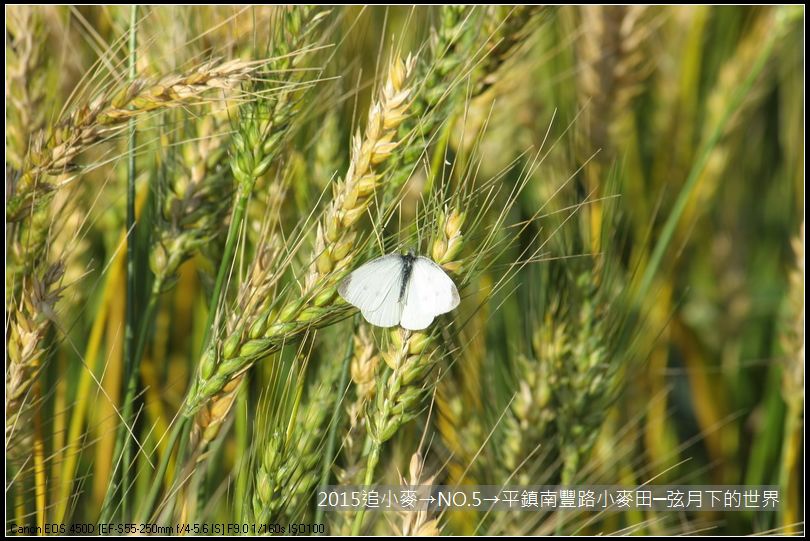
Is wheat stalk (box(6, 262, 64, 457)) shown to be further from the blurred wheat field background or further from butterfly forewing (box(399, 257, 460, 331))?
butterfly forewing (box(399, 257, 460, 331))

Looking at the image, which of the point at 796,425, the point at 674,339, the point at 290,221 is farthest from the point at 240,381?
the point at 674,339

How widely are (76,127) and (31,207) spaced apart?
0.12m

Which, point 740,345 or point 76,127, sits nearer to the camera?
point 76,127

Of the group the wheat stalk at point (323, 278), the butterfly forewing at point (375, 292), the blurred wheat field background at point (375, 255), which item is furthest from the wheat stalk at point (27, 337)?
the butterfly forewing at point (375, 292)

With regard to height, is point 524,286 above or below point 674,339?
above

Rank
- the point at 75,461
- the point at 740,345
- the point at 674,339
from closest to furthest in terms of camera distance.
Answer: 1. the point at 75,461
2. the point at 674,339
3. the point at 740,345

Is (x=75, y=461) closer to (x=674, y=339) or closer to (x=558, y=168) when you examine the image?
(x=558, y=168)

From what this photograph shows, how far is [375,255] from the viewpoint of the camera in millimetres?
949

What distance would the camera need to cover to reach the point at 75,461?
1.15 m

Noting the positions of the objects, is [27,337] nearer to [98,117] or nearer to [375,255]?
[98,117]

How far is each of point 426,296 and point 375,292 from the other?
2.6 inches

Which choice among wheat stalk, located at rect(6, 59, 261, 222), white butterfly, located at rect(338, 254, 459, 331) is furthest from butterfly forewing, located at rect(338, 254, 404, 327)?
wheat stalk, located at rect(6, 59, 261, 222)

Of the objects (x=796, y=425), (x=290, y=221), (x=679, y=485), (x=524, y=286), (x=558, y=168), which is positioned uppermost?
(x=558, y=168)

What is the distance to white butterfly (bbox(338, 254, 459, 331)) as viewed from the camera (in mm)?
859
